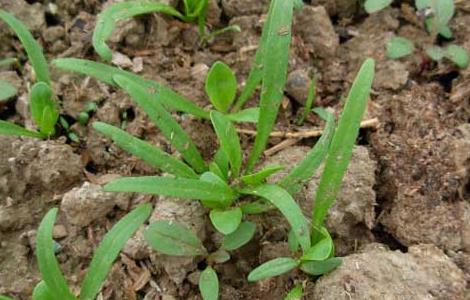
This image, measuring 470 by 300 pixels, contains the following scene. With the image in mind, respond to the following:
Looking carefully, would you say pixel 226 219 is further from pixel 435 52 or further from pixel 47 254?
pixel 435 52

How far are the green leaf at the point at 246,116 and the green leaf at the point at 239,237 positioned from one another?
0.33 meters

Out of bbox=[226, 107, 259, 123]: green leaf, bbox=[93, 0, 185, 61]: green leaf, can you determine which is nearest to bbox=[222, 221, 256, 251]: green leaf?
bbox=[226, 107, 259, 123]: green leaf

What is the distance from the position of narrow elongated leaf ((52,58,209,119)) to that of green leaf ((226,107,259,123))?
11 centimetres

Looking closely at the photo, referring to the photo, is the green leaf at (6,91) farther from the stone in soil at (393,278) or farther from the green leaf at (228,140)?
the stone in soil at (393,278)

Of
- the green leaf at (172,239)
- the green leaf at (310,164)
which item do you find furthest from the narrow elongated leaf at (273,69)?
the green leaf at (172,239)

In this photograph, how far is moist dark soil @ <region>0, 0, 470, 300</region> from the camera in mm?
1652

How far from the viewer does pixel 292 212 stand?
1.50 m

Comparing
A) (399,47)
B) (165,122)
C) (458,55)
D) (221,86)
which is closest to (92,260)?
(165,122)

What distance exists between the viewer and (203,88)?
6.50ft

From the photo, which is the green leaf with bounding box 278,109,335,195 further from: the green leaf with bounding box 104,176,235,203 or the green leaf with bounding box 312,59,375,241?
the green leaf with bounding box 104,176,235,203

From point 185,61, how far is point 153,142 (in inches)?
12.9

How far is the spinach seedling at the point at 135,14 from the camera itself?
1829mm

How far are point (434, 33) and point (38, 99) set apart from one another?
132 centimetres

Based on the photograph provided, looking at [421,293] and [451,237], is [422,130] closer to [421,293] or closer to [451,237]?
[451,237]
